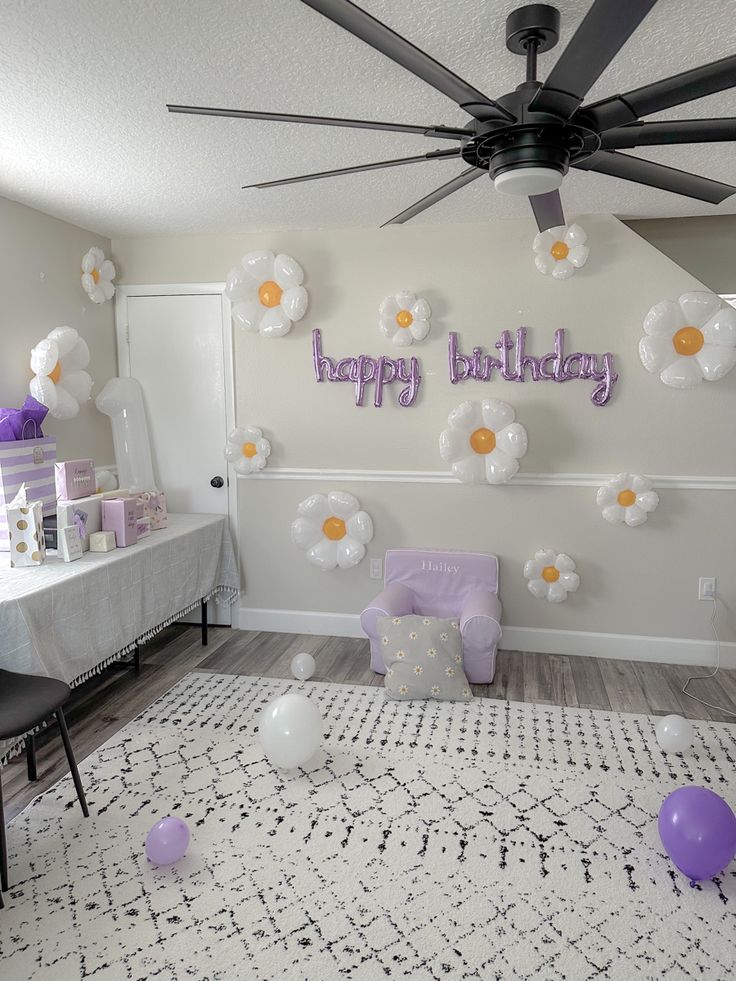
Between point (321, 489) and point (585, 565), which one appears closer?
point (585, 565)

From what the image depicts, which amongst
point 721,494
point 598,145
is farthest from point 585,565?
point 598,145

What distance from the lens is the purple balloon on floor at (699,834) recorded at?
200 cm

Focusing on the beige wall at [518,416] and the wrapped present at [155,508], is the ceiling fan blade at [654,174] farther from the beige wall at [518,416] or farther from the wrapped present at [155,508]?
the wrapped present at [155,508]

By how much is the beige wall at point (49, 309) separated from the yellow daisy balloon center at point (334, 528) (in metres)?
1.44

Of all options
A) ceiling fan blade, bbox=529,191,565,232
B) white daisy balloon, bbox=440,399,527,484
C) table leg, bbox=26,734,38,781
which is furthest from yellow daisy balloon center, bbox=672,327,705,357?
table leg, bbox=26,734,38,781

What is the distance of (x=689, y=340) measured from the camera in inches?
138

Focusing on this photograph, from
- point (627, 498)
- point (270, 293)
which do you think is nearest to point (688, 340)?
point (627, 498)

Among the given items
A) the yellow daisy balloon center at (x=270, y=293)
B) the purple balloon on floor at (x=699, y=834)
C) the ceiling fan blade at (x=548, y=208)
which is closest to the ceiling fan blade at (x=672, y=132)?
the ceiling fan blade at (x=548, y=208)

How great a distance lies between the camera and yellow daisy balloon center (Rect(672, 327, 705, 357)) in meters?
3.50

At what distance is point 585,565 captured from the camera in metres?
3.88

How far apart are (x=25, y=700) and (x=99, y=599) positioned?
787mm

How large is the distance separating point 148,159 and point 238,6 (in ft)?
4.08

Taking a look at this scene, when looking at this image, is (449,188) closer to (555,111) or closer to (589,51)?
(555,111)

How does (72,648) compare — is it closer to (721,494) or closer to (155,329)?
(155,329)
